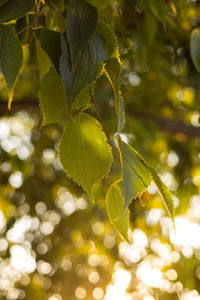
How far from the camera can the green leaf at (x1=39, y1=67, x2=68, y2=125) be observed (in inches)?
18.9

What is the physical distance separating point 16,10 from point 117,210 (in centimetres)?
23

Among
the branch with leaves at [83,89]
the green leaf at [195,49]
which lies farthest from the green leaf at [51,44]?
the green leaf at [195,49]

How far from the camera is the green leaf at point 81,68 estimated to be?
415mm

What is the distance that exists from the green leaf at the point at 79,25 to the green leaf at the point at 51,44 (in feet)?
0.10

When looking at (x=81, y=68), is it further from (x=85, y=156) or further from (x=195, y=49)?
(x=195, y=49)

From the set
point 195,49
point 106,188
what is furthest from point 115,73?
point 106,188

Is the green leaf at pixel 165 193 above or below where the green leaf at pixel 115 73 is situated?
below

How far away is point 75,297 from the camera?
13.3 feet

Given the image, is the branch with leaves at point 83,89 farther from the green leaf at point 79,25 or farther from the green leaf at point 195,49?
the green leaf at point 195,49

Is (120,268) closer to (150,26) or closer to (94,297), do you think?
(94,297)

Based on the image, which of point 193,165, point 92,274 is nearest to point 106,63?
point 193,165

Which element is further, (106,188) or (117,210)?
(106,188)

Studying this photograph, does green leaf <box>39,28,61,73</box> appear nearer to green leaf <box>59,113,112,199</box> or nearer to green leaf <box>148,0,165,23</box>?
green leaf <box>59,113,112,199</box>

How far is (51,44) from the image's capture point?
1.50ft
